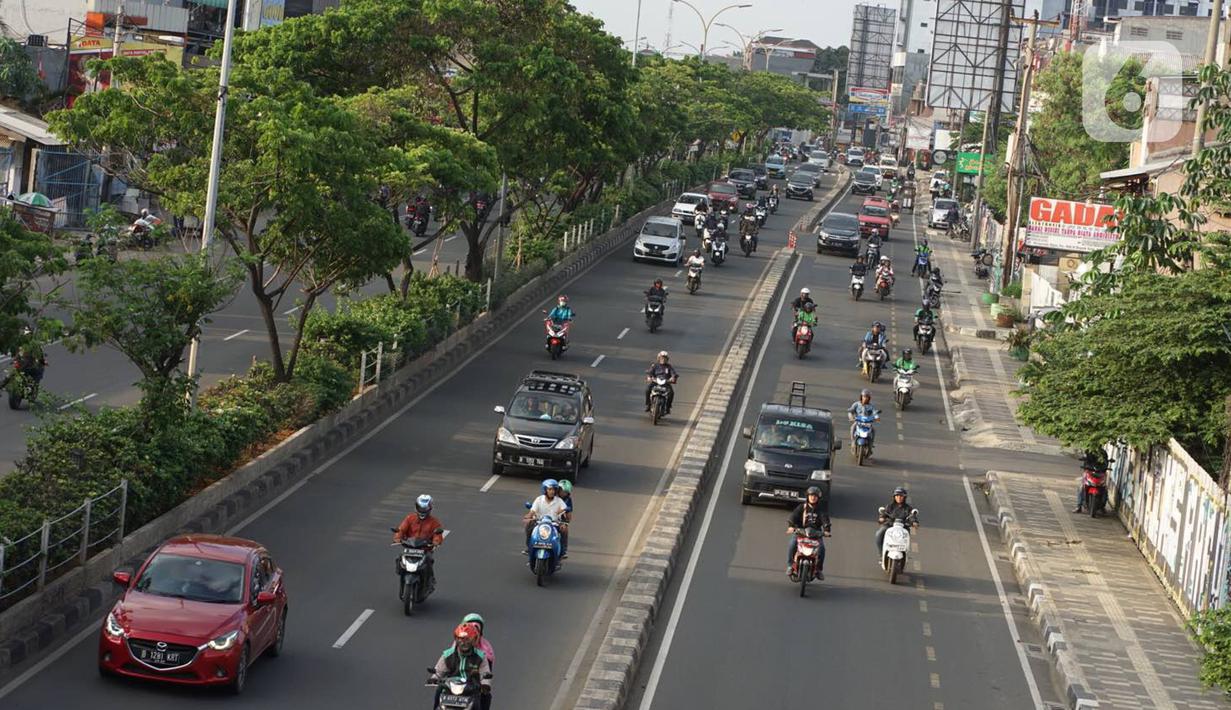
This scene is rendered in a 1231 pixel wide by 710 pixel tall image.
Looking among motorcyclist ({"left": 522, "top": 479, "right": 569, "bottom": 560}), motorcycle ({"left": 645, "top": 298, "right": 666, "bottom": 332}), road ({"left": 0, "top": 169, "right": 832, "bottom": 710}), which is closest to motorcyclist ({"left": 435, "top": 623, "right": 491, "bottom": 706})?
road ({"left": 0, "top": 169, "right": 832, "bottom": 710})

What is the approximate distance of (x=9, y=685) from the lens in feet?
51.8

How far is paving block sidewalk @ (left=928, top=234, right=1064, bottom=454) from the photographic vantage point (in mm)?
37594

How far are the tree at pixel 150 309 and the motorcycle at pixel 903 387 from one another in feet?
67.6

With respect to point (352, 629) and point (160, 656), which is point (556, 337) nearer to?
point (352, 629)

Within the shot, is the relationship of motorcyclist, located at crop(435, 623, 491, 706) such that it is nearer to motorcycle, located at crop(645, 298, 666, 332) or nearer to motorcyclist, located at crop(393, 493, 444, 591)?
motorcyclist, located at crop(393, 493, 444, 591)

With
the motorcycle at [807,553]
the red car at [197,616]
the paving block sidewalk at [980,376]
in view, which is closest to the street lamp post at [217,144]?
the red car at [197,616]

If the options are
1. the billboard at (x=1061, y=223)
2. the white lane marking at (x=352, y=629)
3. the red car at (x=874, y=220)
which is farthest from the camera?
the red car at (x=874, y=220)

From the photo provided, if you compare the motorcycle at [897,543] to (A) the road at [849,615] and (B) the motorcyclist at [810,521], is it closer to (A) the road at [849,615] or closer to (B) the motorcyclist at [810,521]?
(A) the road at [849,615]

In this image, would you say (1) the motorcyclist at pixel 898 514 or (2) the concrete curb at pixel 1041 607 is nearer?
(2) the concrete curb at pixel 1041 607

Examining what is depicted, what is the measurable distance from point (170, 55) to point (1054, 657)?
5379 centimetres

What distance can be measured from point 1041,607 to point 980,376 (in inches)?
896

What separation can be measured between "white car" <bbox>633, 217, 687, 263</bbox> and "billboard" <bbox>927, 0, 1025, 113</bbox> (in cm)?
4446

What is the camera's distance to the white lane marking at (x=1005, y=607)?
64.9 feet

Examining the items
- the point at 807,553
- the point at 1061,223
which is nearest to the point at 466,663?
the point at 807,553
